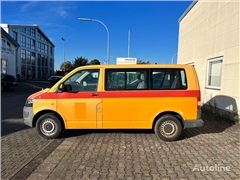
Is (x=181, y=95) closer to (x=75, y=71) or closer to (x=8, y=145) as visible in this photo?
(x=75, y=71)

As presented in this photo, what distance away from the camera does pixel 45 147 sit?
419 cm

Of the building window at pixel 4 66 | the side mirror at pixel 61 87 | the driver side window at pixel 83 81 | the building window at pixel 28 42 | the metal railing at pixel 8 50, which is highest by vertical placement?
the building window at pixel 28 42

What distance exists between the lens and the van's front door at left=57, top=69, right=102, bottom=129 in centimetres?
448

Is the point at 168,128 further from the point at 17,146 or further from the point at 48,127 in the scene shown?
the point at 17,146

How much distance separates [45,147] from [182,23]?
11.7 m

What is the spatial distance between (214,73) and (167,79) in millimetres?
4572

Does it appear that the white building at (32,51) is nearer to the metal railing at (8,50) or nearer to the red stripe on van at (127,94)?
the metal railing at (8,50)

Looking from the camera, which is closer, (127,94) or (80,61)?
(127,94)

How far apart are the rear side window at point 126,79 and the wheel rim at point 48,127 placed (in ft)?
5.69

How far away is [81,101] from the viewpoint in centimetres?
450

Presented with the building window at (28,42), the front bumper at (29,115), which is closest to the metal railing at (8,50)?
the building window at (28,42)

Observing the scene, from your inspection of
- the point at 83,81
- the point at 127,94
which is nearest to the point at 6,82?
the point at 83,81

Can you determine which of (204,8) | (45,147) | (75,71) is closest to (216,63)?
(204,8)

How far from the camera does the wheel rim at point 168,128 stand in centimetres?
457
